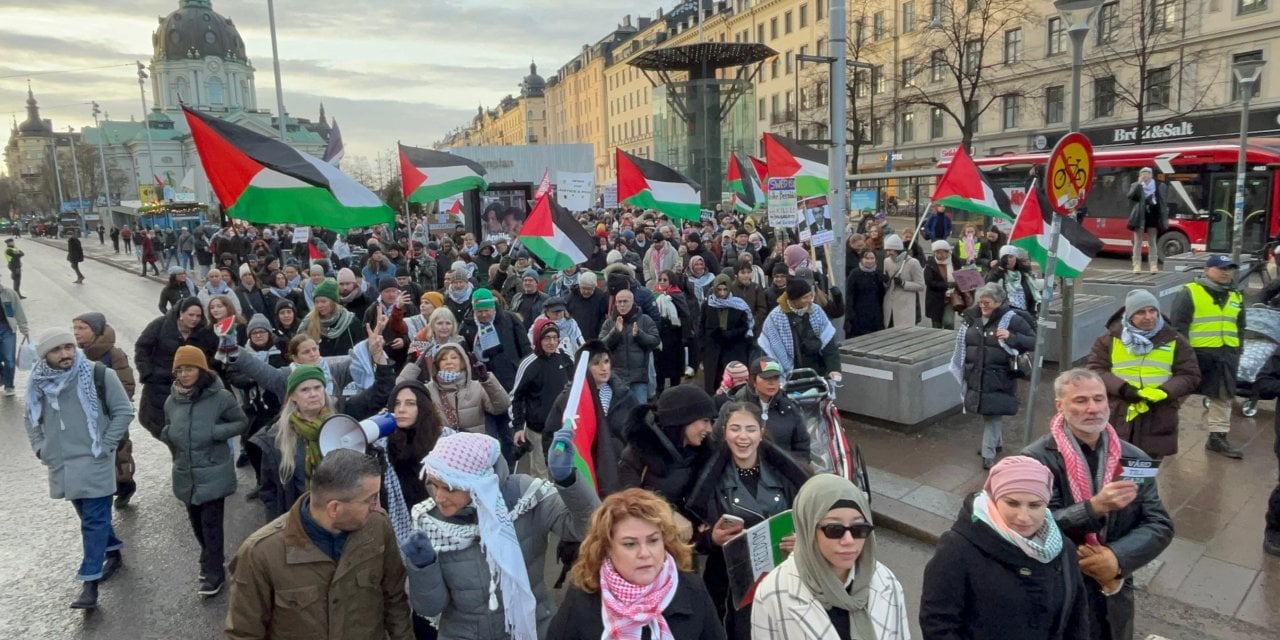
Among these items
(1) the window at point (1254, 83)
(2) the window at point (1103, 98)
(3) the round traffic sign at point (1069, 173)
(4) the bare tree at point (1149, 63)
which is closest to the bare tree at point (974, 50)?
(2) the window at point (1103, 98)

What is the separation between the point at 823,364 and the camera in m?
6.81

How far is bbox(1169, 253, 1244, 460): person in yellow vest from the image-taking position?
6.43 metres

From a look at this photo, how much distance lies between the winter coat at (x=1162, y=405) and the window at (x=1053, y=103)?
4143cm

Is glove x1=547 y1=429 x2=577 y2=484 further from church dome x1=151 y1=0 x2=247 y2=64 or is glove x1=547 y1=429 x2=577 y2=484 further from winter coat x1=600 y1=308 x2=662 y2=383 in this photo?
church dome x1=151 y1=0 x2=247 y2=64

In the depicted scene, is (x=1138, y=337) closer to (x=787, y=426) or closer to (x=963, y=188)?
(x=787, y=426)

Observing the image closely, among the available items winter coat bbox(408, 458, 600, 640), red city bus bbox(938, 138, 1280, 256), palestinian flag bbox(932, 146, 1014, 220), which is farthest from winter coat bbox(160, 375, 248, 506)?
red city bus bbox(938, 138, 1280, 256)

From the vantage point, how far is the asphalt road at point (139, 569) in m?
4.78

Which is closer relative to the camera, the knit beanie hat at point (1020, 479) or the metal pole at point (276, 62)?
A: the knit beanie hat at point (1020, 479)

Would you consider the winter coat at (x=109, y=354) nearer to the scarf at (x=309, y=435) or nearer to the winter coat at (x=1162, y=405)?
the scarf at (x=309, y=435)

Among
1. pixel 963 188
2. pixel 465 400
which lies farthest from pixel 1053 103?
pixel 465 400

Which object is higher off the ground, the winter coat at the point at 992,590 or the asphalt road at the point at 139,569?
the winter coat at the point at 992,590

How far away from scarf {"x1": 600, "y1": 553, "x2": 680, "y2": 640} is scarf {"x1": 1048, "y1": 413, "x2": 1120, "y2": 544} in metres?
1.85

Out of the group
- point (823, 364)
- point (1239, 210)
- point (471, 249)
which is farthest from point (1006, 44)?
point (823, 364)

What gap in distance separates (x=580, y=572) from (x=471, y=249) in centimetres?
1462
